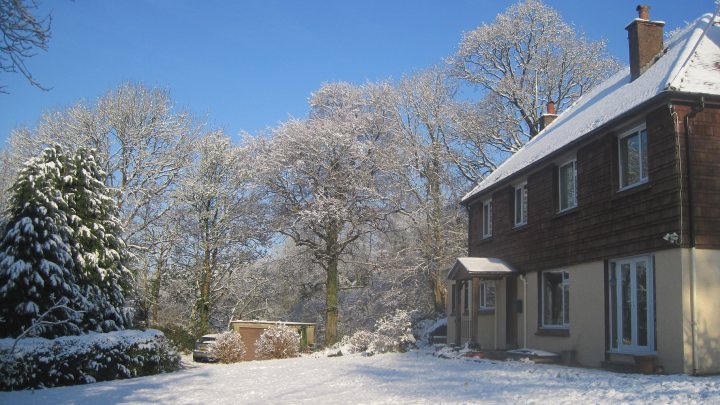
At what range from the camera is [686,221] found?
42.3ft

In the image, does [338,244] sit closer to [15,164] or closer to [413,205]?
[413,205]

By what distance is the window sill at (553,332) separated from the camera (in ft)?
56.4

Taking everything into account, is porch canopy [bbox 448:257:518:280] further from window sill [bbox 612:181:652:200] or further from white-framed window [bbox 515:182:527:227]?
window sill [bbox 612:181:652:200]

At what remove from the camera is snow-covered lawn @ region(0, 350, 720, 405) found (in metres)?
10.4

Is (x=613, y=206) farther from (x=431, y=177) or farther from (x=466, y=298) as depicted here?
(x=431, y=177)

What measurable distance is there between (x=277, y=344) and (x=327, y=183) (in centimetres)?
952

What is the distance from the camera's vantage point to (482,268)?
2058 centimetres

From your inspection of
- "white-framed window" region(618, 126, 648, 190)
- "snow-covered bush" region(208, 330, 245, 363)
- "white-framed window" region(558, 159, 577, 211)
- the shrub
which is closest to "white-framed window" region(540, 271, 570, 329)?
"white-framed window" region(558, 159, 577, 211)

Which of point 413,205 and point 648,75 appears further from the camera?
point 413,205

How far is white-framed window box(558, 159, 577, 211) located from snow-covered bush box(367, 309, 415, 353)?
25.0 feet

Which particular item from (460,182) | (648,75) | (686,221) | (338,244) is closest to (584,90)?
(460,182)

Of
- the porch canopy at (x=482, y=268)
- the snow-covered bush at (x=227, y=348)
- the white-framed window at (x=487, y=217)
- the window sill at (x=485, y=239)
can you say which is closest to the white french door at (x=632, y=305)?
the porch canopy at (x=482, y=268)

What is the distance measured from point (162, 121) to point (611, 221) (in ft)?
74.9

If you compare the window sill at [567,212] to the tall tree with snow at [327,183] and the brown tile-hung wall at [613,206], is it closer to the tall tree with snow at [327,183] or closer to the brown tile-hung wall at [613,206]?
the brown tile-hung wall at [613,206]
